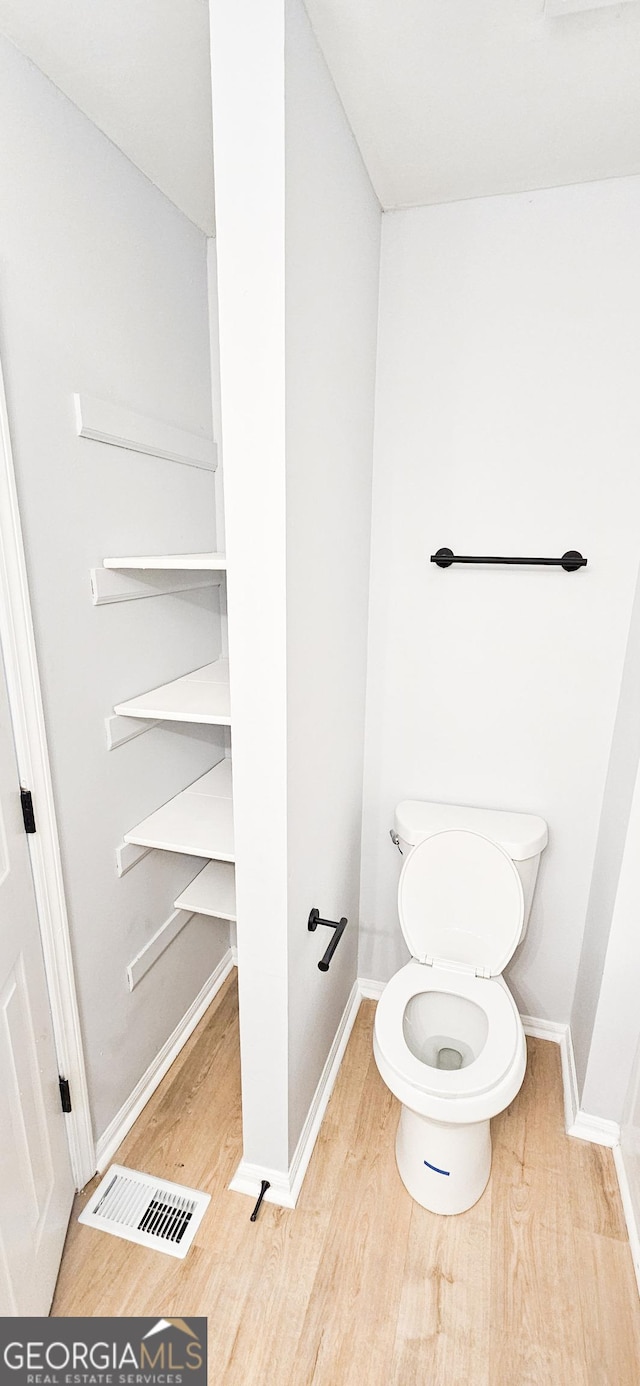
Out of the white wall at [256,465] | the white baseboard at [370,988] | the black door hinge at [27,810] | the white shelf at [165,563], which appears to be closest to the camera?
the white wall at [256,465]

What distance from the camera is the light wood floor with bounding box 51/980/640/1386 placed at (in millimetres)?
1245

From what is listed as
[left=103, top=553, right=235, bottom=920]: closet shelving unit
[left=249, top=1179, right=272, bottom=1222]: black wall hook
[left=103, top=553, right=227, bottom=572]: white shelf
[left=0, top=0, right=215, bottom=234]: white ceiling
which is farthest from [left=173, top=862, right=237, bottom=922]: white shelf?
[left=0, top=0, right=215, bottom=234]: white ceiling

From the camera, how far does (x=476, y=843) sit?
1.71 m

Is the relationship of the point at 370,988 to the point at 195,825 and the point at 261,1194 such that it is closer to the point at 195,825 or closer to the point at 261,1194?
the point at 261,1194

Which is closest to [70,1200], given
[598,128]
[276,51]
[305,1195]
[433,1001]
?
[305,1195]

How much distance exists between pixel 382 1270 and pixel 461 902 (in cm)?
81

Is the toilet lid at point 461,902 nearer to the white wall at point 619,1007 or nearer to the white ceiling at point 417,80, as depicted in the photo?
the white wall at point 619,1007

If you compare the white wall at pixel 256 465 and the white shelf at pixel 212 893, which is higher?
the white wall at pixel 256 465

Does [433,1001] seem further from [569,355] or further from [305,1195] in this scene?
[569,355]

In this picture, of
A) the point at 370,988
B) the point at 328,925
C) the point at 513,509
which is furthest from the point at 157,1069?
the point at 513,509

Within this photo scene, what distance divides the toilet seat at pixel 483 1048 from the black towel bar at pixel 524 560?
1.09 meters

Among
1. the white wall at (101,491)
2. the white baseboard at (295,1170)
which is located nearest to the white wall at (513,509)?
the white wall at (101,491)

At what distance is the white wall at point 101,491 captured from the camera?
45.0 inches

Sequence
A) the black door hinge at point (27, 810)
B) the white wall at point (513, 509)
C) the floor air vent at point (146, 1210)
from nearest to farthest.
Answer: the black door hinge at point (27, 810)
the floor air vent at point (146, 1210)
the white wall at point (513, 509)
